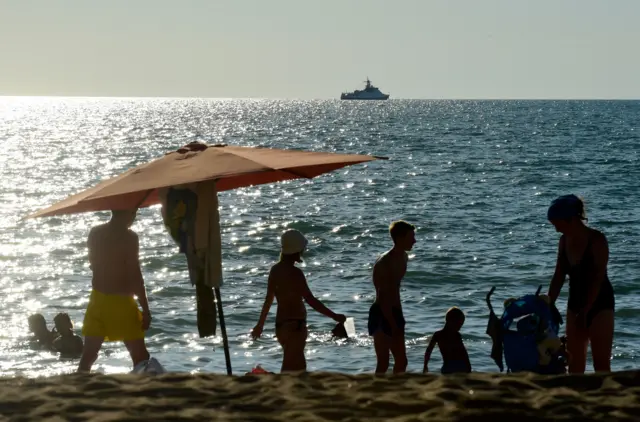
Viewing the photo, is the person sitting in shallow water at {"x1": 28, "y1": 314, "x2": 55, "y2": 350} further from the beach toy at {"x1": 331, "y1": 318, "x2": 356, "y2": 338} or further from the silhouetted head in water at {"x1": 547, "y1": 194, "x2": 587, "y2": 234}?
the silhouetted head in water at {"x1": 547, "y1": 194, "x2": 587, "y2": 234}

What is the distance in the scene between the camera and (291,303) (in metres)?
7.66

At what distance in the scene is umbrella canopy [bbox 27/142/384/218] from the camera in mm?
6539

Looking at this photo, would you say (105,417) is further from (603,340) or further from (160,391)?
(603,340)

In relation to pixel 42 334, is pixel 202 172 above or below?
above

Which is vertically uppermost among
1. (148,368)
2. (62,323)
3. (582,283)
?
(582,283)

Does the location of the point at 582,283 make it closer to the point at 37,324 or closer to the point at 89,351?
the point at 89,351

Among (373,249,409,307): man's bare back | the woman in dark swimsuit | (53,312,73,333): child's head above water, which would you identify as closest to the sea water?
(53,312,73,333): child's head above water

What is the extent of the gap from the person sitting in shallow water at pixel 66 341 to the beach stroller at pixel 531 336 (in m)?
7.86

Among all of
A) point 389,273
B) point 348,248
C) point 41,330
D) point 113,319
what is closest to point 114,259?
point 113,319

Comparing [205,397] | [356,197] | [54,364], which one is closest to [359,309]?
[54,364]

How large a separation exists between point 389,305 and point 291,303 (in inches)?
29.6

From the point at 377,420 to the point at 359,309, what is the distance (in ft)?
35.8

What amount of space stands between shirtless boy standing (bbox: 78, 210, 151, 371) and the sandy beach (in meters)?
0.71

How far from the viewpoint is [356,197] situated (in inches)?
1458
